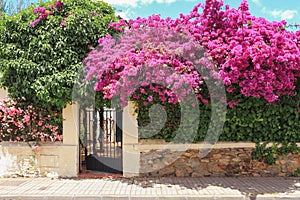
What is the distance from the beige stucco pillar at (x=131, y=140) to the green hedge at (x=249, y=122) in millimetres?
173

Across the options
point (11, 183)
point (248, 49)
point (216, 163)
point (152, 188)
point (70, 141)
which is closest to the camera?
point (248, 49)

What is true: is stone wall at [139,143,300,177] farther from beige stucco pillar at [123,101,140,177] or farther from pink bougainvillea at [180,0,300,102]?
pink bougainvillea at [180,0,300,102]

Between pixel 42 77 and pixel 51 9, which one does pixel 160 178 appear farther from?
pixel 51 9

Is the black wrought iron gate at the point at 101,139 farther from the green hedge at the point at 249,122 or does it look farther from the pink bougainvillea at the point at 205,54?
the pink bougainvillea at the point at 205,54

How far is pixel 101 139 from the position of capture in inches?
345

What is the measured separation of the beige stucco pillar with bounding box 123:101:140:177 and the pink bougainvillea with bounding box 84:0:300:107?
49cm

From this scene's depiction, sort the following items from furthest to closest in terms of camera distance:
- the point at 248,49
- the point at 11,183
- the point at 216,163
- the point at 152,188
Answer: the point at 216,163 → the point at 11,183 → the point at 152,188 → the point at 248,49

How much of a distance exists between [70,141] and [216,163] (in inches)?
145

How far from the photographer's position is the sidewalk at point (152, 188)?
20.2 feet

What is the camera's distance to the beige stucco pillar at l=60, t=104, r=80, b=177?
304 inches

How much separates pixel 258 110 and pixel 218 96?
3.70ft

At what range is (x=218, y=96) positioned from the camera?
707cm

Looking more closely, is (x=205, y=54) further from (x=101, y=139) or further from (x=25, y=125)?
(x=25, y=125)

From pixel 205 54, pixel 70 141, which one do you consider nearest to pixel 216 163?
pixel 205 54
